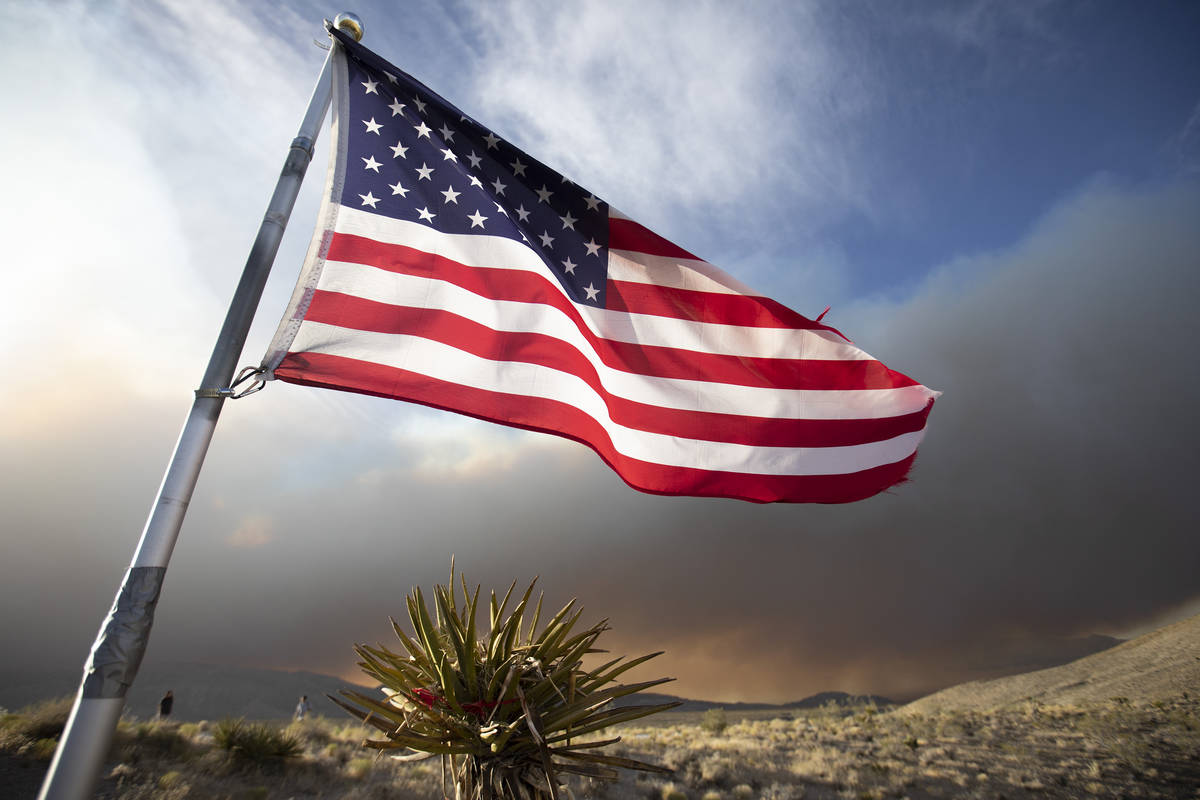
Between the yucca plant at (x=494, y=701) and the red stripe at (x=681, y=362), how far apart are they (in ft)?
8.89

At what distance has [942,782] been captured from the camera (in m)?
19.9

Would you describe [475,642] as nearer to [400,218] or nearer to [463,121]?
[400,218]

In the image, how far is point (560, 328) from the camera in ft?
18.9

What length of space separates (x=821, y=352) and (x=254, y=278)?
505cm

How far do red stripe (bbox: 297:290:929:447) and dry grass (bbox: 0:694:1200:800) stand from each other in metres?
11.1

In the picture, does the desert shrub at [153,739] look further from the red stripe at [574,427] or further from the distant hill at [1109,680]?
the distant hill at [1109,680]

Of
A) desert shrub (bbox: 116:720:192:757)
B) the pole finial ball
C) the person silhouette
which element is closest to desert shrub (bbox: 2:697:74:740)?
desert shrub (bbox: 116:720:192:757)

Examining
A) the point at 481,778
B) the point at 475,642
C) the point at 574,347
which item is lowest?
the point at 481,778

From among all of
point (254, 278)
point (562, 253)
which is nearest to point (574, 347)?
point (562, 253)

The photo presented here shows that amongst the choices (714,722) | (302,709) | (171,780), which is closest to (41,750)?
(171,780)

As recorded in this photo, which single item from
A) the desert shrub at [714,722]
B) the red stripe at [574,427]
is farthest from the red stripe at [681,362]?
the desert shrub at [714,722]

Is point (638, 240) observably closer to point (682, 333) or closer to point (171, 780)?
point (682, 333)

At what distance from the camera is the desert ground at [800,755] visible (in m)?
12.6

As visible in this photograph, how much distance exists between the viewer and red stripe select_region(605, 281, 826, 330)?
621 cm
